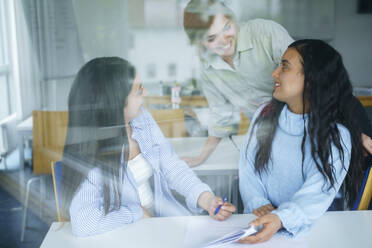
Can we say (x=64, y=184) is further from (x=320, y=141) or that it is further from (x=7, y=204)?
(x=320, y=141)

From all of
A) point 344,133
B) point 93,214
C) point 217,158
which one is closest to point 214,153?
point 217,158

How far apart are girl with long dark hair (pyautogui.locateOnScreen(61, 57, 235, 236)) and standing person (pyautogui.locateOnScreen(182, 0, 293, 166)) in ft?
0.62

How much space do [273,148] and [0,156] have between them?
3.81 feet

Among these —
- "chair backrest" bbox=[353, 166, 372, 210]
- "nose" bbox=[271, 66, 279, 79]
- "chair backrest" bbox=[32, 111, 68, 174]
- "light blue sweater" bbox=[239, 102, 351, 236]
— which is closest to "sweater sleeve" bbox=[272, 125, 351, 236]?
"light blue sweater" bbox=[239, 102, 351, 236]

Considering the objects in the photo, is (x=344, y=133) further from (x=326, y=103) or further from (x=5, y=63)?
(x=5, y=63)

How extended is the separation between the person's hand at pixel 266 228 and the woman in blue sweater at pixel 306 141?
0.29ft

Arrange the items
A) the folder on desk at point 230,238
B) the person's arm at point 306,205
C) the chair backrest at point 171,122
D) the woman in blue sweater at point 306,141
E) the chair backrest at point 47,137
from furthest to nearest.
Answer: the chair backrest at point 171,122 < the chair backrest at point 47,137 < the woman in blue sweater at point 306,141 < the person's arm at point 306,205 < the folder on desk at point 230,238

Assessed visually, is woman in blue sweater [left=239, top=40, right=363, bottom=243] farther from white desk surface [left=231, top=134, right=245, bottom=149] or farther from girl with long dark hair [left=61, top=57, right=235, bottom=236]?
girl with long dark hair [left=61, top=57, right=235, bottom=236]

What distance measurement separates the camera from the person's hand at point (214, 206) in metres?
1.17

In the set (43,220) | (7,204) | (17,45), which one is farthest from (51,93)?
(43,220)

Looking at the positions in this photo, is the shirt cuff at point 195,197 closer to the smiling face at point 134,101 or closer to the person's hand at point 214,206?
the person's hand at point 214,206

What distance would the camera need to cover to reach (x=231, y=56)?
5.14 feet

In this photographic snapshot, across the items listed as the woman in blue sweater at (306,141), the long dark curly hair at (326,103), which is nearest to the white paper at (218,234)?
the woman in blue sweater at (306,141)

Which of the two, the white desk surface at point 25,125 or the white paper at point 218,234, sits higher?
the white desk surface at point 25,125
